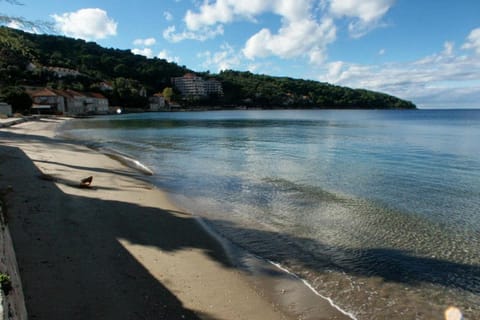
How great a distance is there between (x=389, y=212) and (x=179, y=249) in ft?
22.7

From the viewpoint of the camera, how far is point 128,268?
5859mm

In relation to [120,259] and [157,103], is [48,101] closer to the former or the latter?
[157,103]

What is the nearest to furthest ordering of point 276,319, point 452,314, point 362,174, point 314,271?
point 276,319 < point 452,314 < point 314,271 < point 362,174

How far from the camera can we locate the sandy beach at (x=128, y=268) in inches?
187

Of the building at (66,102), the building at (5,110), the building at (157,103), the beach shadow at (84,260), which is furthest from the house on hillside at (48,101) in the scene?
the beach shadow at (84,260)

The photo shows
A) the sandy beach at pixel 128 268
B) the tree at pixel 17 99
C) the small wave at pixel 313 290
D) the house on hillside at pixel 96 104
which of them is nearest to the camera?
the sandy beach at pixel 128 268

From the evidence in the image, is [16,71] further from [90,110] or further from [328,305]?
[328,305]

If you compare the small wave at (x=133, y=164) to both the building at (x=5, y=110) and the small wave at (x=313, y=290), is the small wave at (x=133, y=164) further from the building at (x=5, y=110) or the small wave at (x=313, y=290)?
the building at (x=5, y=110)

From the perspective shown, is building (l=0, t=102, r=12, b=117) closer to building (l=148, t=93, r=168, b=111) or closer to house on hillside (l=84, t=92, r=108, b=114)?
house on hillside (l=84, t=92, r=108, b=114)

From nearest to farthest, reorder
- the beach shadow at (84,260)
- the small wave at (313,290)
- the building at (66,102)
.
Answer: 1. the beach shadow at (84,260)
2. the small wave at (313,290)
3. the building at (66,102)

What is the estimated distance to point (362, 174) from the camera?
1672cm

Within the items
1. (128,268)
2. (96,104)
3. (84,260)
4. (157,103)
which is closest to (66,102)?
(96,104)

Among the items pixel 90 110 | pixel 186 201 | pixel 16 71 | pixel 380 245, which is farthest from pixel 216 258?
pixel 16 71

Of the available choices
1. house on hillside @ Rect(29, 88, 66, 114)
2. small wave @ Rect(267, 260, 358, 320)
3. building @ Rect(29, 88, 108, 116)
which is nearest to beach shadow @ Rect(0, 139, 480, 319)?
small wave @ Rect(267, 260, 358, 320)
